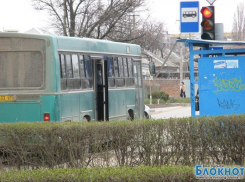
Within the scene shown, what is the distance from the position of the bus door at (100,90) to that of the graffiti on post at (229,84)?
4146 mm

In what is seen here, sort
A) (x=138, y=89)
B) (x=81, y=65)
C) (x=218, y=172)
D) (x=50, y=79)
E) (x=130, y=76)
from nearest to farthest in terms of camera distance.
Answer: (x=218, y=172) → (x=50, y=79) → (x=81, y=65) → (x=130, y=76) → (x=138, y=89)

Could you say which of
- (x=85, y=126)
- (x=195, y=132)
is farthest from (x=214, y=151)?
(x=85, y=126)

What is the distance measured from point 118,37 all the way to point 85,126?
26.3 m

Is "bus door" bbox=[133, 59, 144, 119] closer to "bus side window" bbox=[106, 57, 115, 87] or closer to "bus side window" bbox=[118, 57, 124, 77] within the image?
"bus side window" bbox=[118, 57, 124, 77]

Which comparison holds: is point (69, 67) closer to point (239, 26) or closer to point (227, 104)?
point (227, 104)

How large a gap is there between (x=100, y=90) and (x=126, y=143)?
22.9 ft

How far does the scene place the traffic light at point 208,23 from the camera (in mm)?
13547

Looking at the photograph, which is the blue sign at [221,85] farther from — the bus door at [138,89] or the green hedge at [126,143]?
the bus door at [138,89]

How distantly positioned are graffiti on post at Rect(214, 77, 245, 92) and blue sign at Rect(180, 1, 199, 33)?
6.24ft

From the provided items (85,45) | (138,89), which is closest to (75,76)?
(85,45)

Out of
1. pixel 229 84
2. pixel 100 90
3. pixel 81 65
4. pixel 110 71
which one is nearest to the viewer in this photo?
pixel 229 84

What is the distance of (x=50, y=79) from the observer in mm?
13023

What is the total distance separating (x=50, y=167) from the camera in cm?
890

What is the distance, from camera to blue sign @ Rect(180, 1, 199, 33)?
14016 millimetres
